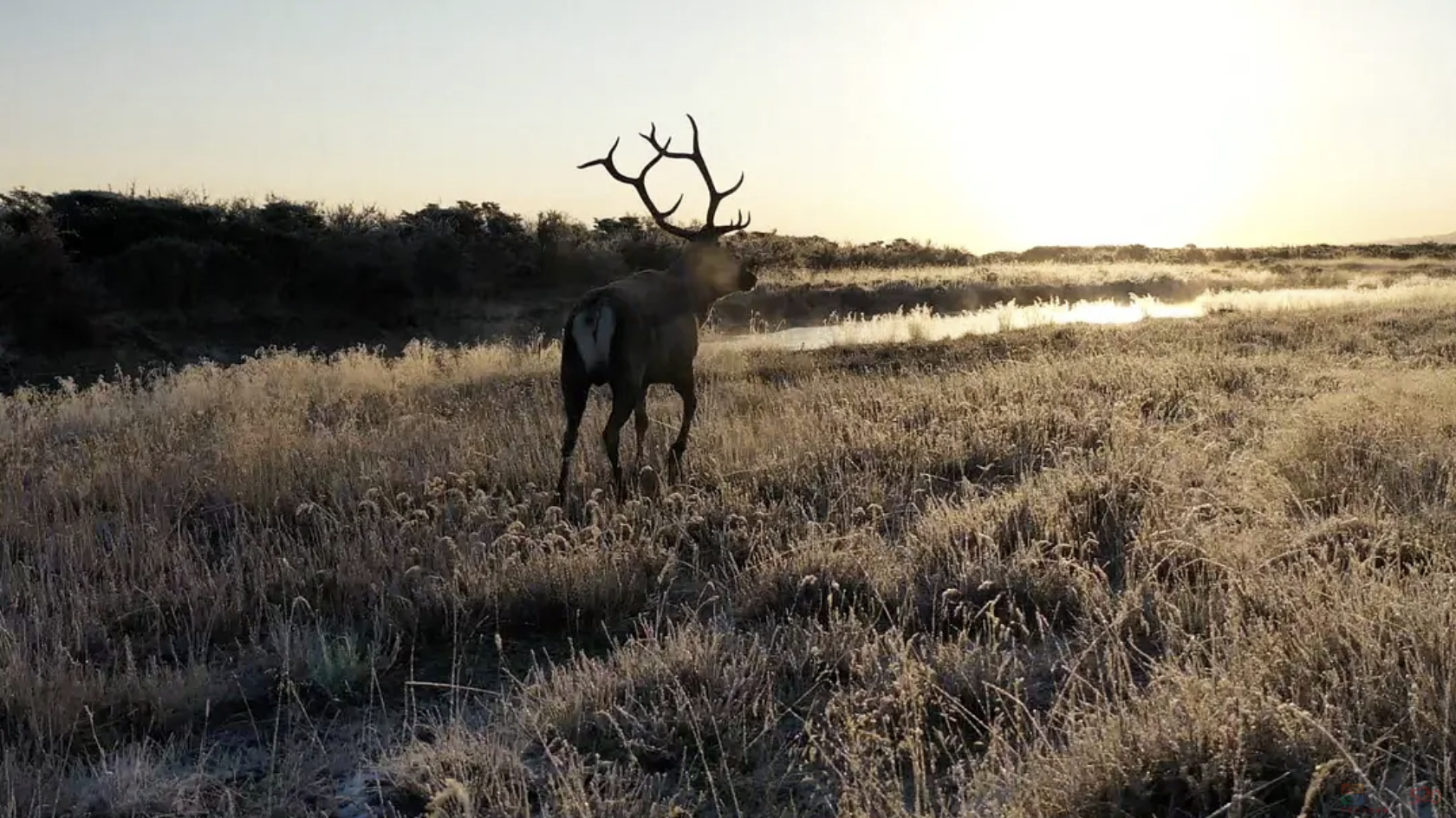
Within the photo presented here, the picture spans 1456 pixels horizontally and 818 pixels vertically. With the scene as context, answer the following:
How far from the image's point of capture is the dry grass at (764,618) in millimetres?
3012

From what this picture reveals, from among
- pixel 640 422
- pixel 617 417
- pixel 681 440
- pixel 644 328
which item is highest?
pixel 644 328

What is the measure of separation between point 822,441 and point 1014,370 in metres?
5.23

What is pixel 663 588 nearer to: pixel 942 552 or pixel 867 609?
pixel 867 609

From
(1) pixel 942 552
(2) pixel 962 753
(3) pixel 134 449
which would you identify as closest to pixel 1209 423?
(1) pixel 942 552

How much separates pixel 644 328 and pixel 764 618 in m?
3.16

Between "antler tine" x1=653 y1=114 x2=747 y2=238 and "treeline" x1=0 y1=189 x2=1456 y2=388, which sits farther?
"treeline" x1=0 y1=189 x2=1456 y2=388

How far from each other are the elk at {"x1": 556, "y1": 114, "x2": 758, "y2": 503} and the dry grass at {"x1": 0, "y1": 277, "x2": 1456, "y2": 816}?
23.7 inches

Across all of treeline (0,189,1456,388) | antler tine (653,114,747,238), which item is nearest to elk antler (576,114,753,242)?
antler tine (653,114,747,238)

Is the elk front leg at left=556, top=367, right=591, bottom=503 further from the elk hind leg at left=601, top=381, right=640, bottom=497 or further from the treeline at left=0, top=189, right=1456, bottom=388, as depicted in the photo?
the treeline at left=0, top=189, right=1456, bottom=388

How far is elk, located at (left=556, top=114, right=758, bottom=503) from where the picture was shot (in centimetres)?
705

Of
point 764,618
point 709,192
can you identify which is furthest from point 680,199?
point 764,618

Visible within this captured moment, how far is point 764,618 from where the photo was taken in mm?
4809

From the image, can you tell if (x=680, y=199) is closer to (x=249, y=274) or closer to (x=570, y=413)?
(x=570, y=413)

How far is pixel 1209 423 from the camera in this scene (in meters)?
8.50
